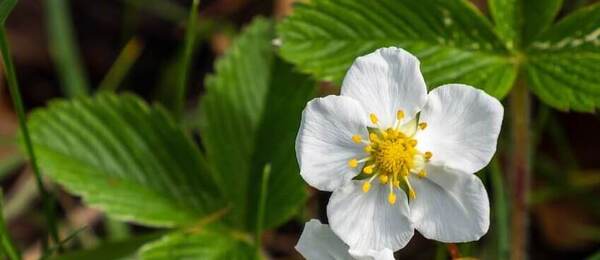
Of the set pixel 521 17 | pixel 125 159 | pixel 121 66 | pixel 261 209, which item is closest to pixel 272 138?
pixel 261 209

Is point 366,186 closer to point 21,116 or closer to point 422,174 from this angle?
point 422,174

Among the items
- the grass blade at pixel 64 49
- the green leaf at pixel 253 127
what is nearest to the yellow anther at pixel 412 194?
the green leaf at pixel 253 127

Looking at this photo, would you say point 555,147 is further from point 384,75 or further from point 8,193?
point 8,193

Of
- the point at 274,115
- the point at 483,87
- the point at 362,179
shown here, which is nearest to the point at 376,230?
the point at 362,179

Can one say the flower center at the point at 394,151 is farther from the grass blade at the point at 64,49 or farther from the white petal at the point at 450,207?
the grass blade at the point at 64,49

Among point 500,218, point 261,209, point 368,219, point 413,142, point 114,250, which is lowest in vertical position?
point 500,218

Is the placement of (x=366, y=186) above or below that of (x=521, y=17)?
below
